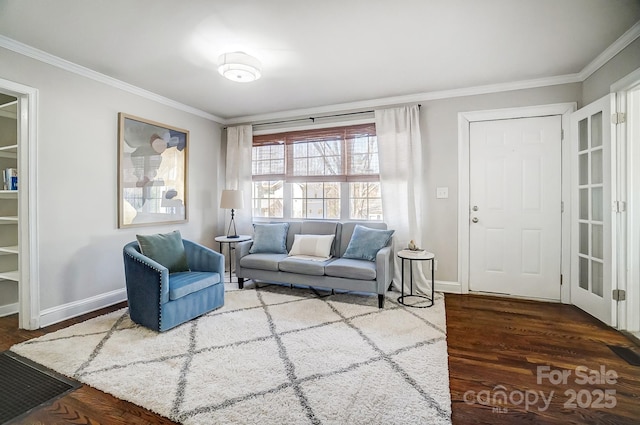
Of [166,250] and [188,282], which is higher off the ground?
[166,250]

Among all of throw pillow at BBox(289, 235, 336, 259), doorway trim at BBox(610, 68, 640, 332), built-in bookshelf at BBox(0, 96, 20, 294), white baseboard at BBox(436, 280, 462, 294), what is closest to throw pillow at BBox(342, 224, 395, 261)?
throw pillow at BBox(289, 235, 336, 259)

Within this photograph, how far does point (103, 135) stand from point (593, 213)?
5.11 metres

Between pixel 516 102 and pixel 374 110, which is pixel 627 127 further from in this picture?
pixel 374 110

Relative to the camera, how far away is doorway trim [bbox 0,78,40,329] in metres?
2.65

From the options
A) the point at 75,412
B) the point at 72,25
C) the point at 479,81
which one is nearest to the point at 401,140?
the point at 479,81

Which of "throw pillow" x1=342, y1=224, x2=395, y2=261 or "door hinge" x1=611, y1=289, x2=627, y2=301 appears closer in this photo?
"door hinge" x1=611, y1=289, x2=627, y2=301

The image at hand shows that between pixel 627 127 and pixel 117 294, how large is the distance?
209 inches

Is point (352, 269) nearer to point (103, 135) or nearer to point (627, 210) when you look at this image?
point (627, 210)

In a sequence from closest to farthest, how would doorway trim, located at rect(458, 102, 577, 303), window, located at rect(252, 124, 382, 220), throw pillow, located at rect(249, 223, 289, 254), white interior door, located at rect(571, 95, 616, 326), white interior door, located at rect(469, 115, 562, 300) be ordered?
white interior door, located at rect(571, 95, 616, 326), doorway trim, located at rect(458, 102, 577, 303), white interior door, located at rect(469, 115, 562, 300), throw pillow, located at rect(249, 223, 289, 254), window, located at rect(252, 124, 382, 220)

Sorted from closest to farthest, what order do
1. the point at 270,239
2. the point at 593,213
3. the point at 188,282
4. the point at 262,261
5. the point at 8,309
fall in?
the point at 188,282 → the point at 593,213 → the point at 8,309 → the point at 262,261 → the point at 270,239

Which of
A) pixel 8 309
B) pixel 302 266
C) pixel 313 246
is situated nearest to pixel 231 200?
pixel 313 246

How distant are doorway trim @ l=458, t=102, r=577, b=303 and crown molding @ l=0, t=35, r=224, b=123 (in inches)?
147

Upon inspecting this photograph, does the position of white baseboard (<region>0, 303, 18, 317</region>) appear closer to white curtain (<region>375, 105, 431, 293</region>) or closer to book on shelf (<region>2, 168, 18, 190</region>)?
book on shelf (<region>2, 168, 18, 190</region>)

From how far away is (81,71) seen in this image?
3.03 meters
